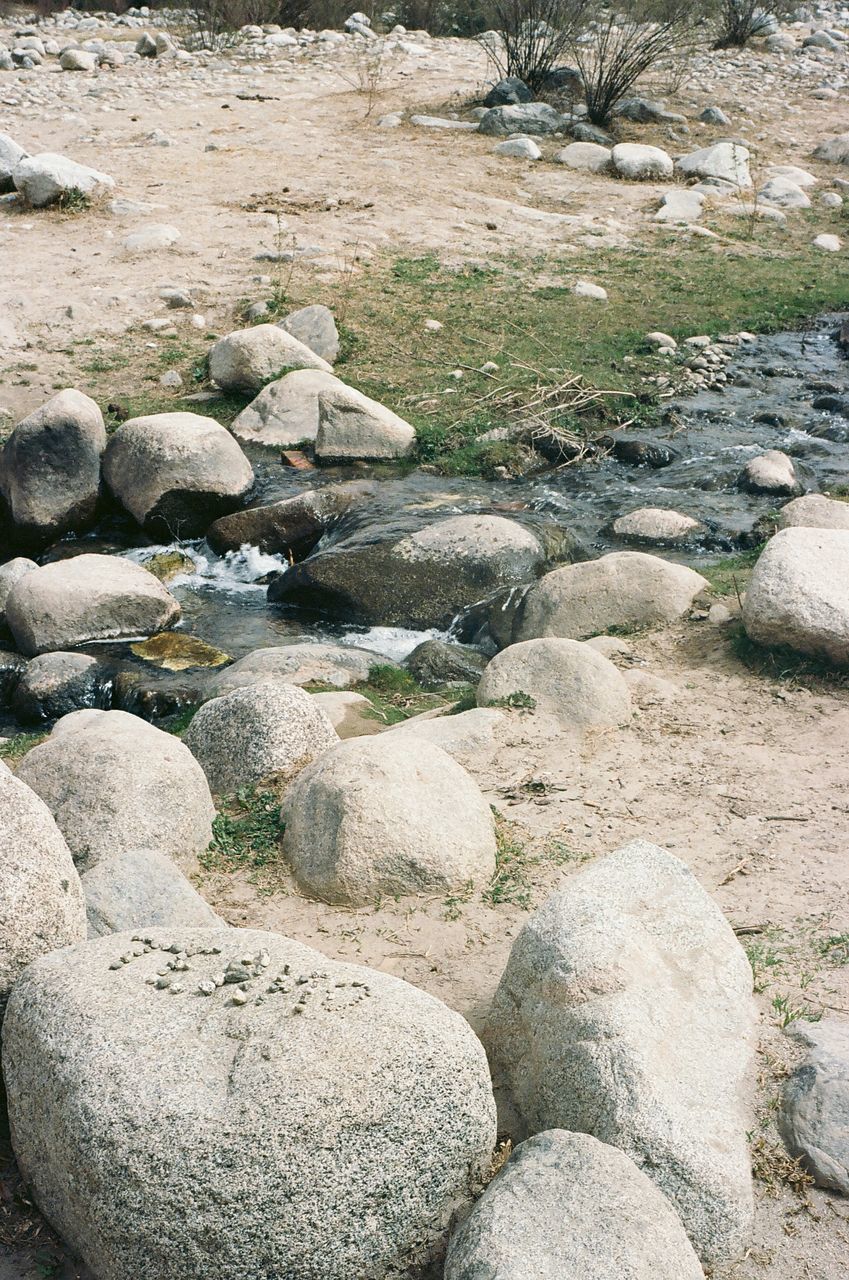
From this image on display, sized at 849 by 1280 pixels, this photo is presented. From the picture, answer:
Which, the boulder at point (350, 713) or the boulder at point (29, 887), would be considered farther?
the boulder at point (350, 713)

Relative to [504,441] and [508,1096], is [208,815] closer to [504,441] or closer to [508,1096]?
[508,1096]

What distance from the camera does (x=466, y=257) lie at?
516 inches

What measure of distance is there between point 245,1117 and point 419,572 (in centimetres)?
552

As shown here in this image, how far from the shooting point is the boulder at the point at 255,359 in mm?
10516

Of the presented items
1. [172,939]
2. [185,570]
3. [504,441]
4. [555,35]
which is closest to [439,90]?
[555,35]

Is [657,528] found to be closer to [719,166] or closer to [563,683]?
[563,683]

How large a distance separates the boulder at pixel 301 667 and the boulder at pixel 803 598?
2.17 metres

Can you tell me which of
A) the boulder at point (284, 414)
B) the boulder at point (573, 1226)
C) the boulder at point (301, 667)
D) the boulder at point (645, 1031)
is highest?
the boulder at point (573, 1226)

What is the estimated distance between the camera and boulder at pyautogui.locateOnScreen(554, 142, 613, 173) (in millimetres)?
15695

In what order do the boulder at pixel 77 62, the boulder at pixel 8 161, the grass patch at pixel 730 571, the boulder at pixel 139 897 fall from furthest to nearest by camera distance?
the boulder at pixel 77 62, the boulder at pixel 8 161, the grass patch at pixel 730 571, the boulder at pixel 139 897

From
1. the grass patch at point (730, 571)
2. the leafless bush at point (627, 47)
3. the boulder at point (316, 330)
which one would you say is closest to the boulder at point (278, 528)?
the boulder at point (316, 330)

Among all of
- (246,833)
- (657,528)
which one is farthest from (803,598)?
(246,833)

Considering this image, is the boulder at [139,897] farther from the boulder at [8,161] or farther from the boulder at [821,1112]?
the boulder at [8,161]

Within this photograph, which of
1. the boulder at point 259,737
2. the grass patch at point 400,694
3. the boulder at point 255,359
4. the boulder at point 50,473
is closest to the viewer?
the boulder at point 259,737
